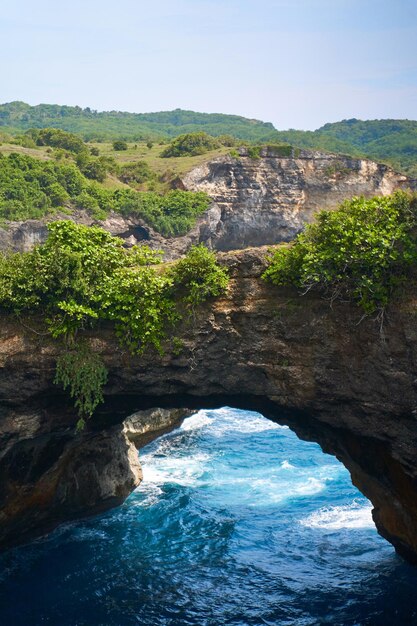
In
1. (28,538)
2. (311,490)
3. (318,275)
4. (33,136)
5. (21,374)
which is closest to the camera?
(318,275)

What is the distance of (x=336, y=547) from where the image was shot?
71.5ft

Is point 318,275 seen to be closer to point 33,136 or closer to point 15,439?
point 15,439

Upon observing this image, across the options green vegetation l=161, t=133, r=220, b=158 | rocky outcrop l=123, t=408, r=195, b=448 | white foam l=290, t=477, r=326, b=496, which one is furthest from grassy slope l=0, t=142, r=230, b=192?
white foam l=290, t=477, r=326, b=496

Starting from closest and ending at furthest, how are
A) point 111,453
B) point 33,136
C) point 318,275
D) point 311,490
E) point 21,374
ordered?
1. point 318,275
2. point 21,374
3. point 111,453
4. point 311,490
5. point 33,136

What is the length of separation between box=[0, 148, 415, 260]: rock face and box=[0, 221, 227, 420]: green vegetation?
200 ft

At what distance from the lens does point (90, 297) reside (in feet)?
57.0

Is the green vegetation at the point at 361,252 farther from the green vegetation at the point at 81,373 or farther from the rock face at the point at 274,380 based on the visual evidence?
the green vegetation at the point at 81,373

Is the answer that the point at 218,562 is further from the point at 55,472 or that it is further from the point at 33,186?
the point at 33,186

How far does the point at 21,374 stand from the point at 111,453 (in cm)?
708

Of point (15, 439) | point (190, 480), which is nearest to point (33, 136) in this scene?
point (190, 480)

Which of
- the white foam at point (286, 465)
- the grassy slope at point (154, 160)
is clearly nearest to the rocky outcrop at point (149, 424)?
the white foam at point (286, 465)

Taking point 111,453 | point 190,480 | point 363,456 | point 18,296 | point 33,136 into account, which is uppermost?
point 33,136

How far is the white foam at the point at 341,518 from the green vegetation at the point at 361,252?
10362 millimetres

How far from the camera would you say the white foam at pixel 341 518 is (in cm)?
2352
